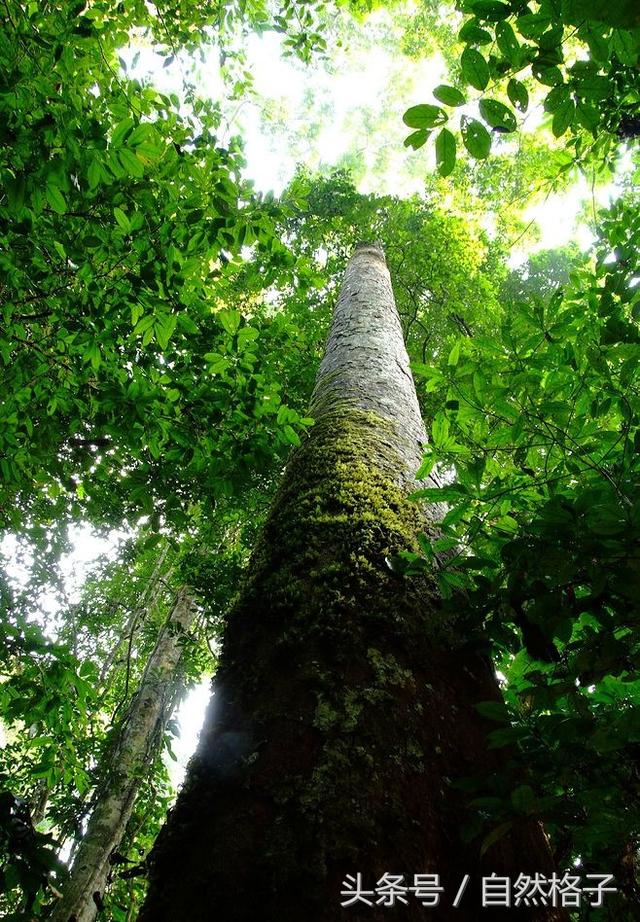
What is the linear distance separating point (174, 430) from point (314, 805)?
1.95 meters

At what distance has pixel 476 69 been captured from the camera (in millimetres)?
1031

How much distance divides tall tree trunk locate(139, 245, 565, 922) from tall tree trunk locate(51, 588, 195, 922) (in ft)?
11.8

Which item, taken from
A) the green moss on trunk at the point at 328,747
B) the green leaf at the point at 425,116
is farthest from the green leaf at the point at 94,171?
the green moss on trunk at the point at 328,747

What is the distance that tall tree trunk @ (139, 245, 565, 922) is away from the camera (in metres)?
0.85

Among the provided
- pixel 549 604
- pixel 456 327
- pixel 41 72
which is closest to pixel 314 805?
pixel 549 604

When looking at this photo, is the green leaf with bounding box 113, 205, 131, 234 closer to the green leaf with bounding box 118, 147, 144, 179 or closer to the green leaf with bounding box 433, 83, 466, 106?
the green leaf with bounding box 118, 147, 144, 179

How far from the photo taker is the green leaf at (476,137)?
3.52 ft

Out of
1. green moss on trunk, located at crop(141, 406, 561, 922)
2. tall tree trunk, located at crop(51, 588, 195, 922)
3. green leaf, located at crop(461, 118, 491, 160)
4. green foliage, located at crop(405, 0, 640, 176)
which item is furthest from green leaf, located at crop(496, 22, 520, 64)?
tall tree trunk, located at crop(51, 588, 195, 922)

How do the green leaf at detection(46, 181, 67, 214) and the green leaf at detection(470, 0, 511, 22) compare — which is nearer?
the green leaf at detection(470, 0, 511, 22)

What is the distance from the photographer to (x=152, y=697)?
5.99 m

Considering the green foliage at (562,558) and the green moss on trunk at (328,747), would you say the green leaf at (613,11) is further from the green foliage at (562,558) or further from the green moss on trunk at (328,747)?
the green moss on trunk at (328,747)

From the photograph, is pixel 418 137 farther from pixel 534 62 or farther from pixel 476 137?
pixel 534 62

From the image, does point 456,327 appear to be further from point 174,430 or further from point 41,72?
point 41,72

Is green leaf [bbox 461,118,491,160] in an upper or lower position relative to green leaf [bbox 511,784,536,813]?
upper
